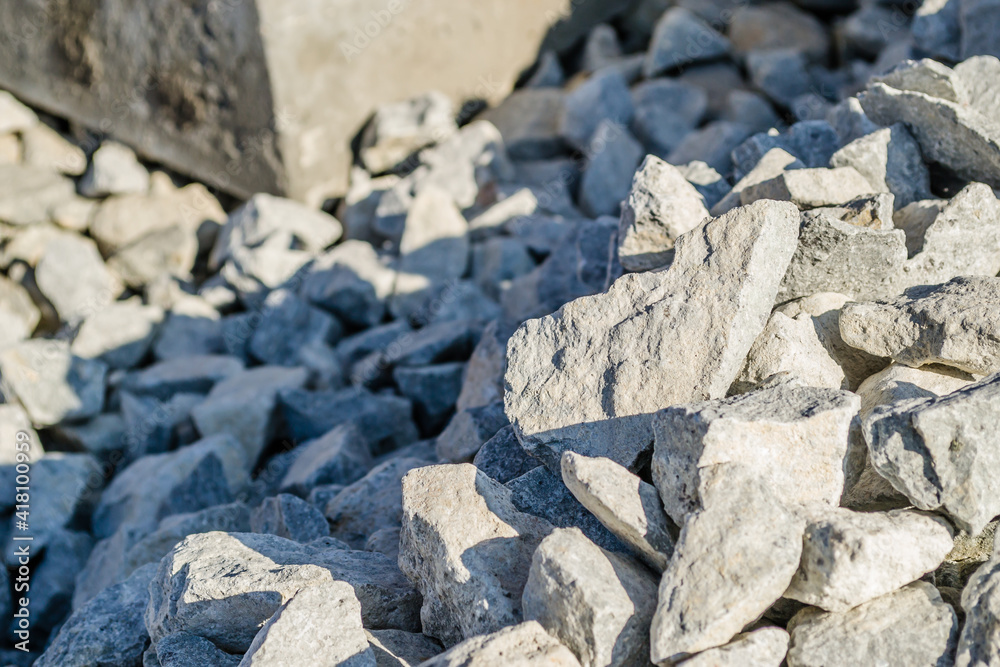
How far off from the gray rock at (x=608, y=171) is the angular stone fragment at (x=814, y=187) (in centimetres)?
192

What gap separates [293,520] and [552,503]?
32.8 inches

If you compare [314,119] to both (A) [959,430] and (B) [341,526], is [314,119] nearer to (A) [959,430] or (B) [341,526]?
(B) [341,526]

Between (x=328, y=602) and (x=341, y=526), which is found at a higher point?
(x=328, y=602)

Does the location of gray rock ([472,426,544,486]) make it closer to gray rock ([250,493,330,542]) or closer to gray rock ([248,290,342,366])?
gray rock ([250,493,330,542])

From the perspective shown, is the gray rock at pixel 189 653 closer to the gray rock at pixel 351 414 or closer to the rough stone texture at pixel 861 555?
the rough stone texture at pixel 861 555

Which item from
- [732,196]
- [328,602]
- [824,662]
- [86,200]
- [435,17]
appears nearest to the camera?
[824,662]

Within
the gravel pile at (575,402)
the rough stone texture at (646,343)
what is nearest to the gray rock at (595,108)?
the gravel pile at (575,402)

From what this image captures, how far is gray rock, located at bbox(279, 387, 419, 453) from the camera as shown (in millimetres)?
3230

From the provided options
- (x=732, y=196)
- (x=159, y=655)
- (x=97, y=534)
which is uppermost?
(x=732, y=196)

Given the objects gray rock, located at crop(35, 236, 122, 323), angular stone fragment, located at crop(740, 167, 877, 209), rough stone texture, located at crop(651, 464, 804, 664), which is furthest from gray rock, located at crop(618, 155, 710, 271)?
gray rock, located at crop(35, 236, 122, 323)

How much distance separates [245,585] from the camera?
68.3 inches

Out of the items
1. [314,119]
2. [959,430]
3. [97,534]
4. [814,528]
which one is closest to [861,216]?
[959,430]

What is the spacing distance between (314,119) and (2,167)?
2.50 meters

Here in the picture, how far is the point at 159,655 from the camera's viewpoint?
5.72 feet
